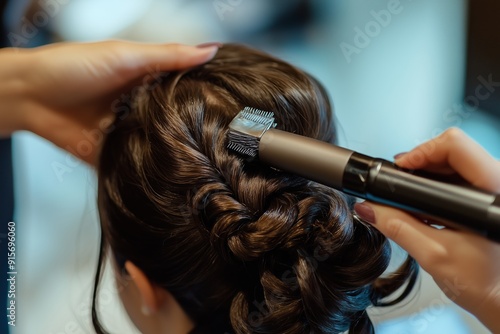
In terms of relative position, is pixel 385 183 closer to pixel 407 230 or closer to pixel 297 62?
pixel 407 230

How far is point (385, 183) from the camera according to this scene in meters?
0.52

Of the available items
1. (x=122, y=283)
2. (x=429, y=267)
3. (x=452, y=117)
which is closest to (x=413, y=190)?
(x=429, y=267)

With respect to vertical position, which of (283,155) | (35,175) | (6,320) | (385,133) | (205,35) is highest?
(283,155)

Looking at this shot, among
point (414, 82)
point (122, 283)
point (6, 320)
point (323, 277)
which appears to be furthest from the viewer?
point (414, 82)

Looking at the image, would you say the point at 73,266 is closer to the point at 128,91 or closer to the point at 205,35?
the point at 128,91

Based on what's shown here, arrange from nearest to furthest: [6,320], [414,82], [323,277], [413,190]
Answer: [413,190], [323,277], [6,320], [414,82]

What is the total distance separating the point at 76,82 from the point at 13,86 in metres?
0.14

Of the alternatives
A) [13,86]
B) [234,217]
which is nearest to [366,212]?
[234,217]

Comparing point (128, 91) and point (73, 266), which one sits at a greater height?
point (128, 91)

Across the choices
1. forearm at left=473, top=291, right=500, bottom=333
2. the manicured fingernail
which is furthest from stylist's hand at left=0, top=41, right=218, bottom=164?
forearm at left=473, top=291, right=500, bottom=333

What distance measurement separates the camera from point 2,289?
105 centimetres

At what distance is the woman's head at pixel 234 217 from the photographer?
604mm

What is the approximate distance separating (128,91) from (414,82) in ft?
2.17

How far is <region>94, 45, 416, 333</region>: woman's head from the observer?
0.60m
